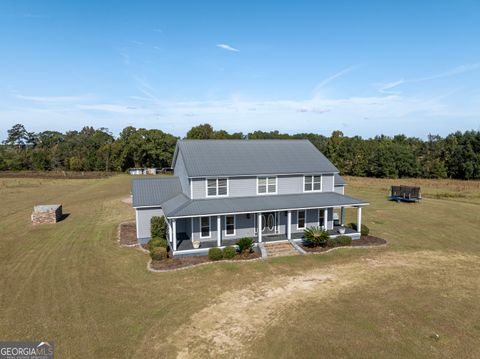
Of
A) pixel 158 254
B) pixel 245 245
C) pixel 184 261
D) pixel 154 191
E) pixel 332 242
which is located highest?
pixel 154 191

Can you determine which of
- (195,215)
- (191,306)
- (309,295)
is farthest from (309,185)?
(191,306)

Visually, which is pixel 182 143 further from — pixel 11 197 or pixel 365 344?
pixel 11 197

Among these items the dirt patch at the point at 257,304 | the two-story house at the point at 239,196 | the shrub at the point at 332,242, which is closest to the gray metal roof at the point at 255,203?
the two-story house at the point at 239,196

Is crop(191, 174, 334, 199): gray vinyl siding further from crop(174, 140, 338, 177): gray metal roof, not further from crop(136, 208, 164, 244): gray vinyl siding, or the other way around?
crop(136, 208, 164, 244): gray vinyl siding

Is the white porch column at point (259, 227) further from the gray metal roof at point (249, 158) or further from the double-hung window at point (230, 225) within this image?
the gray metal roof at point (249, 158)

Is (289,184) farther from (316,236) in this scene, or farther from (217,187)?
(217,187)

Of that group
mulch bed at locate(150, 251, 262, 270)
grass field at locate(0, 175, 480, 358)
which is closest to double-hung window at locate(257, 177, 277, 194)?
mulch bed at locate(150, 251, 262, 270)

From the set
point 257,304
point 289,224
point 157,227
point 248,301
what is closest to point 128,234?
point 157,227
